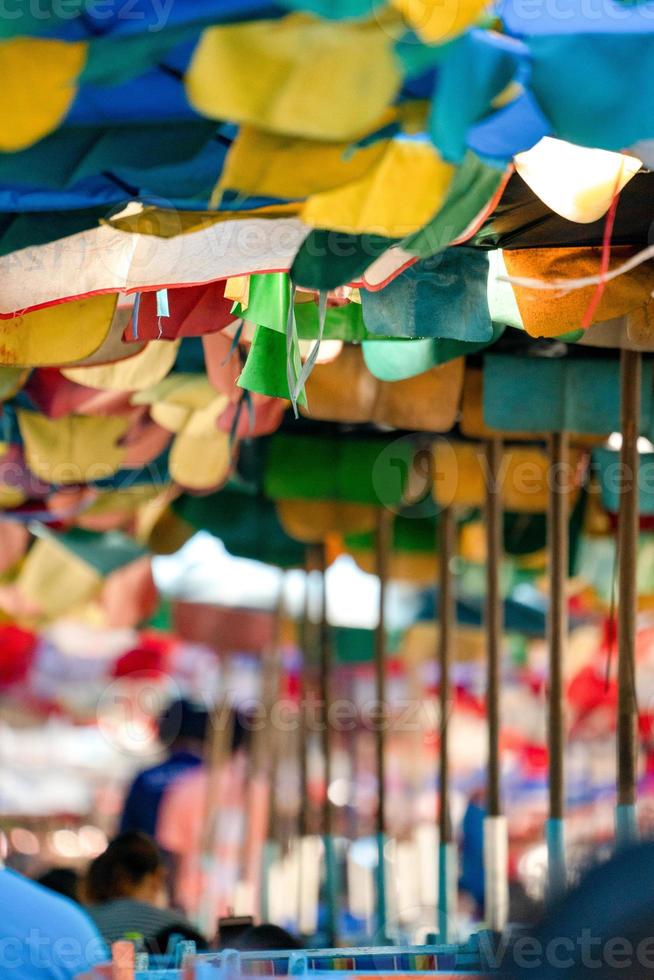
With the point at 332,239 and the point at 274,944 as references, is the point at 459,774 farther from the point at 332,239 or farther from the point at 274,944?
the point at 332,239

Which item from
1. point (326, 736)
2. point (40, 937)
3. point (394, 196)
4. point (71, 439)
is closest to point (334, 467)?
point (326, 736)

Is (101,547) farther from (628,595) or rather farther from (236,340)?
(628,595)

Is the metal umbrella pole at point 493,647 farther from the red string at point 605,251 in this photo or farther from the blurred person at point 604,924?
the blurred person at point 604,924

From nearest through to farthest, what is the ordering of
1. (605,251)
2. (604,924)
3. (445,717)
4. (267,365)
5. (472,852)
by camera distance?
(604,924) → (605,251) → (267,365) → (445,717) → (472,852)

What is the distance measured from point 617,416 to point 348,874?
4.34 meters

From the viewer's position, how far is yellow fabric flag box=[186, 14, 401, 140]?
7.32 feet

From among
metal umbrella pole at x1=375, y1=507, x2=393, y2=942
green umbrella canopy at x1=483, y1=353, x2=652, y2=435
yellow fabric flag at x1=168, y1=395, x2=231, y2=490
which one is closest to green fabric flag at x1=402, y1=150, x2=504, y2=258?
green umbrella canopy at x1=483, y1=353, x2=652, y2=435

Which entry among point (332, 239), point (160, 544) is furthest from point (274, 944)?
point (160, 544)

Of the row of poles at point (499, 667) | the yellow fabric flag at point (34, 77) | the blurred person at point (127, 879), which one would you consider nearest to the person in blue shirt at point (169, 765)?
the row of poles at point (499, 667)

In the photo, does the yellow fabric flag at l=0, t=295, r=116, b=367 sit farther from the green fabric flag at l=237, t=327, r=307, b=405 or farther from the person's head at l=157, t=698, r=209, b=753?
the person's head at l=157, t=698, r=209, b=753

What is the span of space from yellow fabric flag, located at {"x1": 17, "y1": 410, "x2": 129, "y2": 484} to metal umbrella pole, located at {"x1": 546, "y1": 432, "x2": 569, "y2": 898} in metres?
1.32

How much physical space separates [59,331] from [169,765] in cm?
571

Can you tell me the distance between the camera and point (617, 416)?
15.1 ft

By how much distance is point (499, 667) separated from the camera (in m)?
5.23
